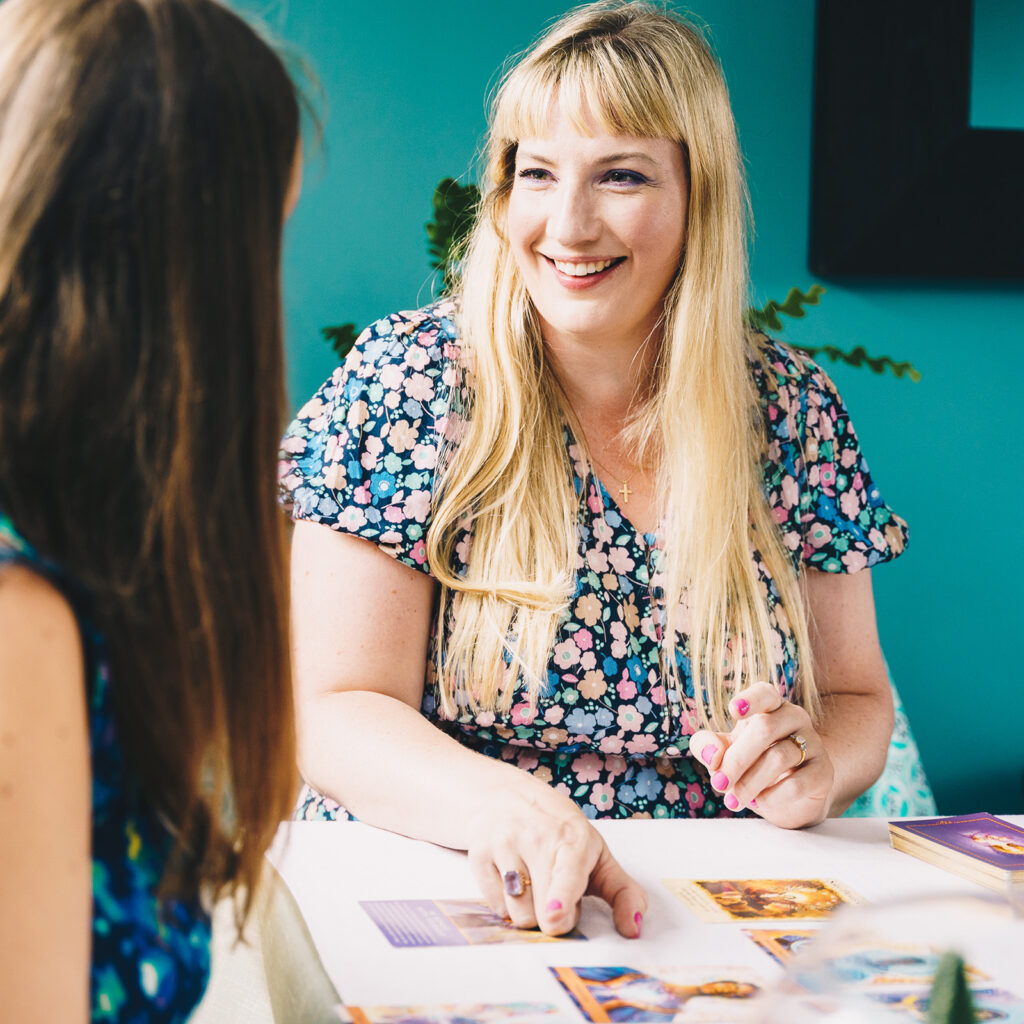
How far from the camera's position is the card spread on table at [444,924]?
A: 86 cm

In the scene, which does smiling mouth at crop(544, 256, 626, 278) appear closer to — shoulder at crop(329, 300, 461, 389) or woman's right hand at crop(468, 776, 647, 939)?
shoulder at crop(329, 300, 461, 389)

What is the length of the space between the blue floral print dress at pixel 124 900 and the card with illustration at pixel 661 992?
0.28 metres

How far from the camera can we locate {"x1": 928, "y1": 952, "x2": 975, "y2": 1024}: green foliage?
44 centimetres

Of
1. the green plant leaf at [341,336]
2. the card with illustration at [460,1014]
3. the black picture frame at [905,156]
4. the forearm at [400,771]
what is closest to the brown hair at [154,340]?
the card with illustration at [460,1014]

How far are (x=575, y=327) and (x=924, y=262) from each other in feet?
4.45

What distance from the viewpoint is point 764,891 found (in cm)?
99

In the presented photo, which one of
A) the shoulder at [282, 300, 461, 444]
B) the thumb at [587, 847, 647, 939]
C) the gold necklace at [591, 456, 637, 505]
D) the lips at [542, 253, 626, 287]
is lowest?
the thumb at [587, 847, 647, 939]

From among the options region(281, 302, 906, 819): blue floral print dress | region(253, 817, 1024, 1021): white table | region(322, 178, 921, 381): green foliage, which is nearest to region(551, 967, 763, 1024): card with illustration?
region(253, 817, 1024, 1021): white table

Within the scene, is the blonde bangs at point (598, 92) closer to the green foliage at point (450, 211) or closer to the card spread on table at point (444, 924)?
the green foliage at point (450, 211)

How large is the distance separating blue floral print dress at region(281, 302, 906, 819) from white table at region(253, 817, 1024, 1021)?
19cm

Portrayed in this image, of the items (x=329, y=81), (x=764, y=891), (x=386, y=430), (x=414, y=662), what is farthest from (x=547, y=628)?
(x=329, y=81)

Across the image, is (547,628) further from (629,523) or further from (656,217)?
(656,217)

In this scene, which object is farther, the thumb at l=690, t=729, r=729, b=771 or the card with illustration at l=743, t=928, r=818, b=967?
the thumb at l=690, t=729, r=729, b=771

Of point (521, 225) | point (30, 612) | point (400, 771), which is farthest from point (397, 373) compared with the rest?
point (30, 612)
